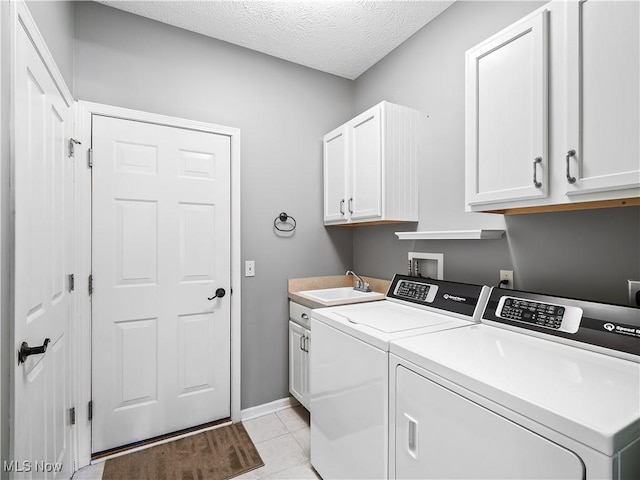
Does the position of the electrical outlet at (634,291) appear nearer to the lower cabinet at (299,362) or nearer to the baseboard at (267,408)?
the lower cabinet at (299,362)

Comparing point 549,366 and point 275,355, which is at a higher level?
point 549,366

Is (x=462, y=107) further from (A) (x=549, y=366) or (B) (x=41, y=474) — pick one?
(B) (x=41, y=474)

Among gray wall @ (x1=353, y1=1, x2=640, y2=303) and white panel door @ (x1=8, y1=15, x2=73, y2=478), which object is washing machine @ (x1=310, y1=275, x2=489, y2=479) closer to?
gray wall @ (x1=353, y1=1, x2=640, y2=303)

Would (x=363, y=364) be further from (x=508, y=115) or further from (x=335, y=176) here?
(x=335, y=176)

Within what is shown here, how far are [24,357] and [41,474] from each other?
58 centimetres

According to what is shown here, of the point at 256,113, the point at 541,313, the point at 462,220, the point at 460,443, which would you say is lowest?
the point at 460,443

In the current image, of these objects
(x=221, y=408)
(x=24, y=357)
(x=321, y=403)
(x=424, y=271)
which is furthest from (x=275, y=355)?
(x=24, y=357)

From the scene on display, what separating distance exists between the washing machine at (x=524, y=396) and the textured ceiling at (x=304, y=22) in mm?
1867

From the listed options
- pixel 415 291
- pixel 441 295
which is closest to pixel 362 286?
pixel 415 291

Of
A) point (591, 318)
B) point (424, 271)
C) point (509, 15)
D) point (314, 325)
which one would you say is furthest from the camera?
point (424, 271)

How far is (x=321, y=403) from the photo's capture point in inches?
65.7

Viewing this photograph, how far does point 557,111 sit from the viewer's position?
3.76 feet

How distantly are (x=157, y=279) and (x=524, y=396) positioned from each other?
2025 mm

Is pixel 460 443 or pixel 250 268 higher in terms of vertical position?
pixel 250 268
